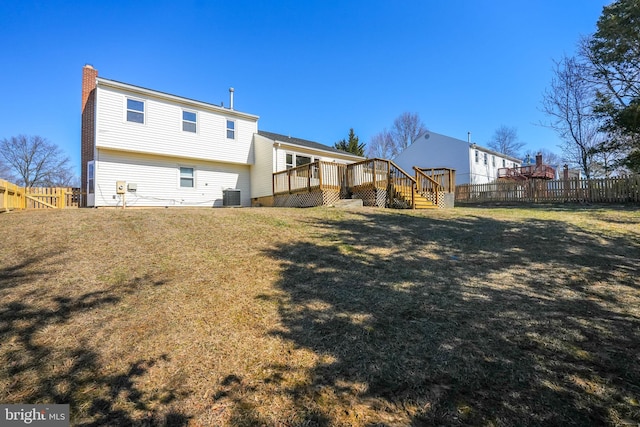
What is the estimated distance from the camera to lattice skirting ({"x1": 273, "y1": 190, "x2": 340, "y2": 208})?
12.4 metres

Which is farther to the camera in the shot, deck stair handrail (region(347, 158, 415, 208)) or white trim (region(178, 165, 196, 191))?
white trim (region(178, 165, 196, 191))

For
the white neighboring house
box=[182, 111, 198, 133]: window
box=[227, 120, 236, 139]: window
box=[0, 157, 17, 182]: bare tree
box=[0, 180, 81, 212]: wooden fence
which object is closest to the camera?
box=[0, 180, 81, 212]: wooden fence

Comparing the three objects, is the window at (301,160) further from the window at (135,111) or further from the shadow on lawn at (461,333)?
the shadow on lawn at (461,333)

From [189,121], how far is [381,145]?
→ 111ft

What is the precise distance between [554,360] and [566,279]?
2.57 meters

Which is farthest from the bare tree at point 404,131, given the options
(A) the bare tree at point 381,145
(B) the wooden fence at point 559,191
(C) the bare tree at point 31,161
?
(C) the bare tree at point 31,161

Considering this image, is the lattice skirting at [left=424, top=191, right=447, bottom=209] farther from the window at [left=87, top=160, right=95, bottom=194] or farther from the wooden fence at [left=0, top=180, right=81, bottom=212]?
the window at [left=87, top=160, right=95, bottom=194]

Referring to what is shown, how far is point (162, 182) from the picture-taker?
14.8 metres

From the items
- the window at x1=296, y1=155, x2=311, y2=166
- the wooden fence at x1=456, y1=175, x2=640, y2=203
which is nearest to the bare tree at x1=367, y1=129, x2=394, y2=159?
the wooden fence at x1=456, y1=175, x2=640, y2=203

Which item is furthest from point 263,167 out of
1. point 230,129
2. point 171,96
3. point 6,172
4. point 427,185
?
point 6,172

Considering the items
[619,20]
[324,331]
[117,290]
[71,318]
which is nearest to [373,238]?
[324,331]

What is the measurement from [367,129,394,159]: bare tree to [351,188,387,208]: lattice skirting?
106 ft

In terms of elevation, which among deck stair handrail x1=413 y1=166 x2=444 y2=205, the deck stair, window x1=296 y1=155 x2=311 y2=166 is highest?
window x1=296 y1=155 x2=311 y2=166

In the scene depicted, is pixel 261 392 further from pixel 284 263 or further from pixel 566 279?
pixel 566 279
